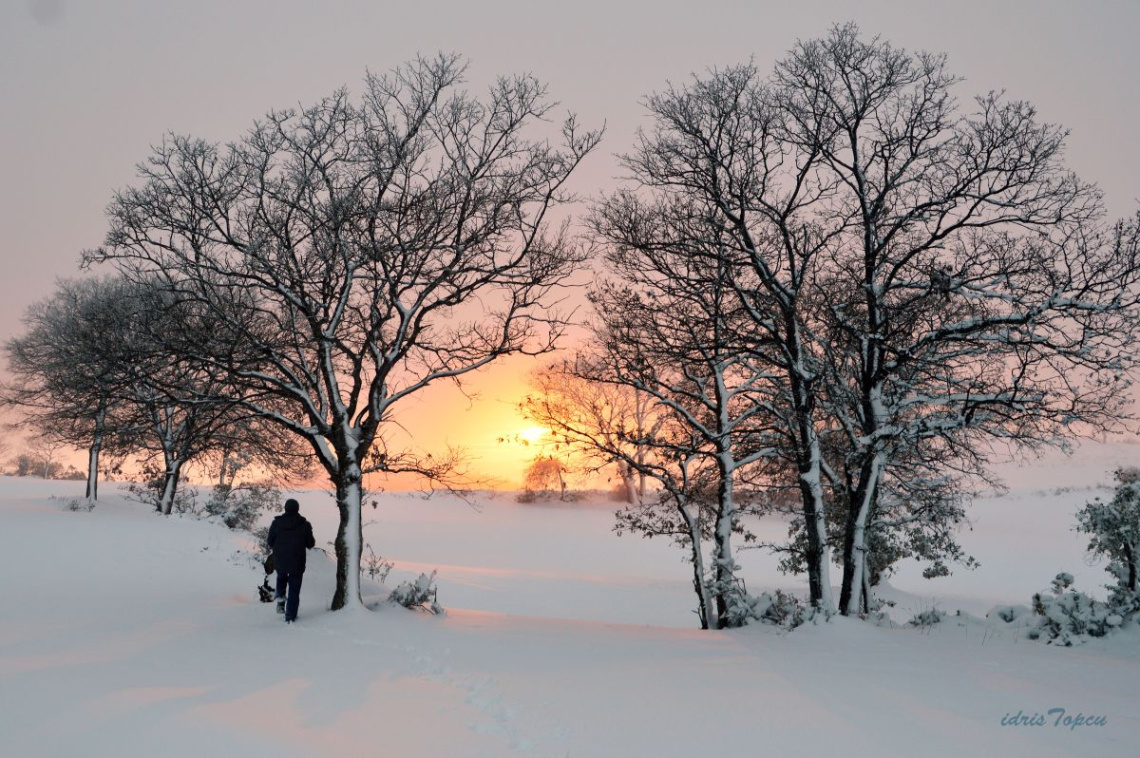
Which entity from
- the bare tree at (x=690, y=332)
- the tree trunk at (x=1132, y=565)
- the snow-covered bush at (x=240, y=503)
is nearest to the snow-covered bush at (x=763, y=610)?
the bare tree at (x=690, y=332)

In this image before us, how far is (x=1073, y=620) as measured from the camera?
11750mm

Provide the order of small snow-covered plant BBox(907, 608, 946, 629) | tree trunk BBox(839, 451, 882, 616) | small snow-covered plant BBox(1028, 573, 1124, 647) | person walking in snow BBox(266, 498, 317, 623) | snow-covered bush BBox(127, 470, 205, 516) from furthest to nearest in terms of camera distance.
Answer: snow-covered bush BBox(127, 470, 205, 516) → tree trunk BBox(839, 451, 882, 616) → small snow-covered plant BBox(907, 608, 946, 629) → person walking in snow BBox(266, 498, 317, 623) → small snow-covered plant BBox(1028, 573, 1124, 647)

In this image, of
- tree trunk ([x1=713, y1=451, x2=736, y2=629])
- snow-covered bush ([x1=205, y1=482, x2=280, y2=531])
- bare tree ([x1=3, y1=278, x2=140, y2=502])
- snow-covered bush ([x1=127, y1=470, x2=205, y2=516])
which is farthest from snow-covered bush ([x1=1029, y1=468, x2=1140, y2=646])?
snow-covered bush ([x1=127, y1=470, x2=205, y2=516])

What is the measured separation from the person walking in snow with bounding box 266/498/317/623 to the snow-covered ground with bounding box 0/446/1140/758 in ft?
1.57

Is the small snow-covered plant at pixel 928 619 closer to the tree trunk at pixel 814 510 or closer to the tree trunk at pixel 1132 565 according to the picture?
the tree trunk at pixel 814 510

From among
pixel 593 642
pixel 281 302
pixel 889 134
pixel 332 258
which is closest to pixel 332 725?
pixel 593 642

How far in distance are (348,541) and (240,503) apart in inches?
815

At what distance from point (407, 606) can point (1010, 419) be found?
1051 centimetres

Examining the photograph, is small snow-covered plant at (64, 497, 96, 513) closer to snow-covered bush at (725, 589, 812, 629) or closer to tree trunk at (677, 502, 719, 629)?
tree trunk at (677, 502, 719, 629)

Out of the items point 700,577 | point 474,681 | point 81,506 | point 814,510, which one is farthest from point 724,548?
point 81,506

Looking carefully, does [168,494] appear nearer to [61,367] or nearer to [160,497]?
[160,497]

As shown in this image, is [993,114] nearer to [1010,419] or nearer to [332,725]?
[1010,419]

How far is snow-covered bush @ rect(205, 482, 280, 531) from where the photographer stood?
3031cm

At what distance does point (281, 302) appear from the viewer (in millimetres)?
14438
